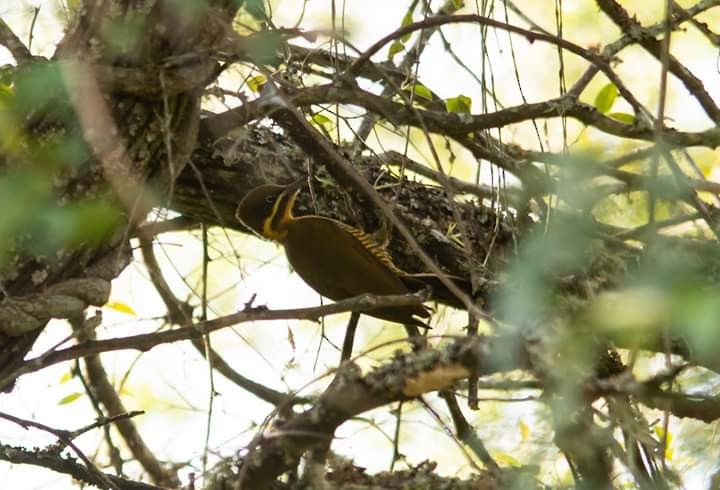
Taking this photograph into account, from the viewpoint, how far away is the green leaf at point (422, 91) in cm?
346

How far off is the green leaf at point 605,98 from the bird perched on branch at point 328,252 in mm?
727

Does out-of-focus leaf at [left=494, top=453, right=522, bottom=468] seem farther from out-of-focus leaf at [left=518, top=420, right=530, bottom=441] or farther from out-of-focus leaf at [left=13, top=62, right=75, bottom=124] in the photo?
out-of-focus leaf at [left=13, top=62, right=75, bottom=124]

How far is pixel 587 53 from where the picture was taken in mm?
2916

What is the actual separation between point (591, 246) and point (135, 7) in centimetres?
110

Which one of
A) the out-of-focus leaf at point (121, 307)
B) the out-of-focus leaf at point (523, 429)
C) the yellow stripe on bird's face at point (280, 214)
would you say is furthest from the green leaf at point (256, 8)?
the out-of-focus leaf at point (121, 307)

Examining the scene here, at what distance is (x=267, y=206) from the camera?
11.3 ft

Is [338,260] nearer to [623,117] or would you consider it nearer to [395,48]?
[395,48]

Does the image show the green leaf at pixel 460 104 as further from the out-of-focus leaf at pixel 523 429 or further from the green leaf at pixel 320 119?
the out-of-focus leaf at pixel 523 429

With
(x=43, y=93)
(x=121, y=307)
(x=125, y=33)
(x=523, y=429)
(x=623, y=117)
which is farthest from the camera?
(x=121, y=307)

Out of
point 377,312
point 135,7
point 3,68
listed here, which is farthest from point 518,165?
point 3,68

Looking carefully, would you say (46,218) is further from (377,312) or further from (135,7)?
(377,312)

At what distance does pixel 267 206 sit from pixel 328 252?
0.53 m

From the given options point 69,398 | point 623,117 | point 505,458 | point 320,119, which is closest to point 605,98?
point 623,117

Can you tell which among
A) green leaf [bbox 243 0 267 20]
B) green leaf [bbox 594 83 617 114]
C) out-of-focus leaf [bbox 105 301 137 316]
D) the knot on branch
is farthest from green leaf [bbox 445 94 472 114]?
out-of-focus leaf [bbox 105 301 137 316]
